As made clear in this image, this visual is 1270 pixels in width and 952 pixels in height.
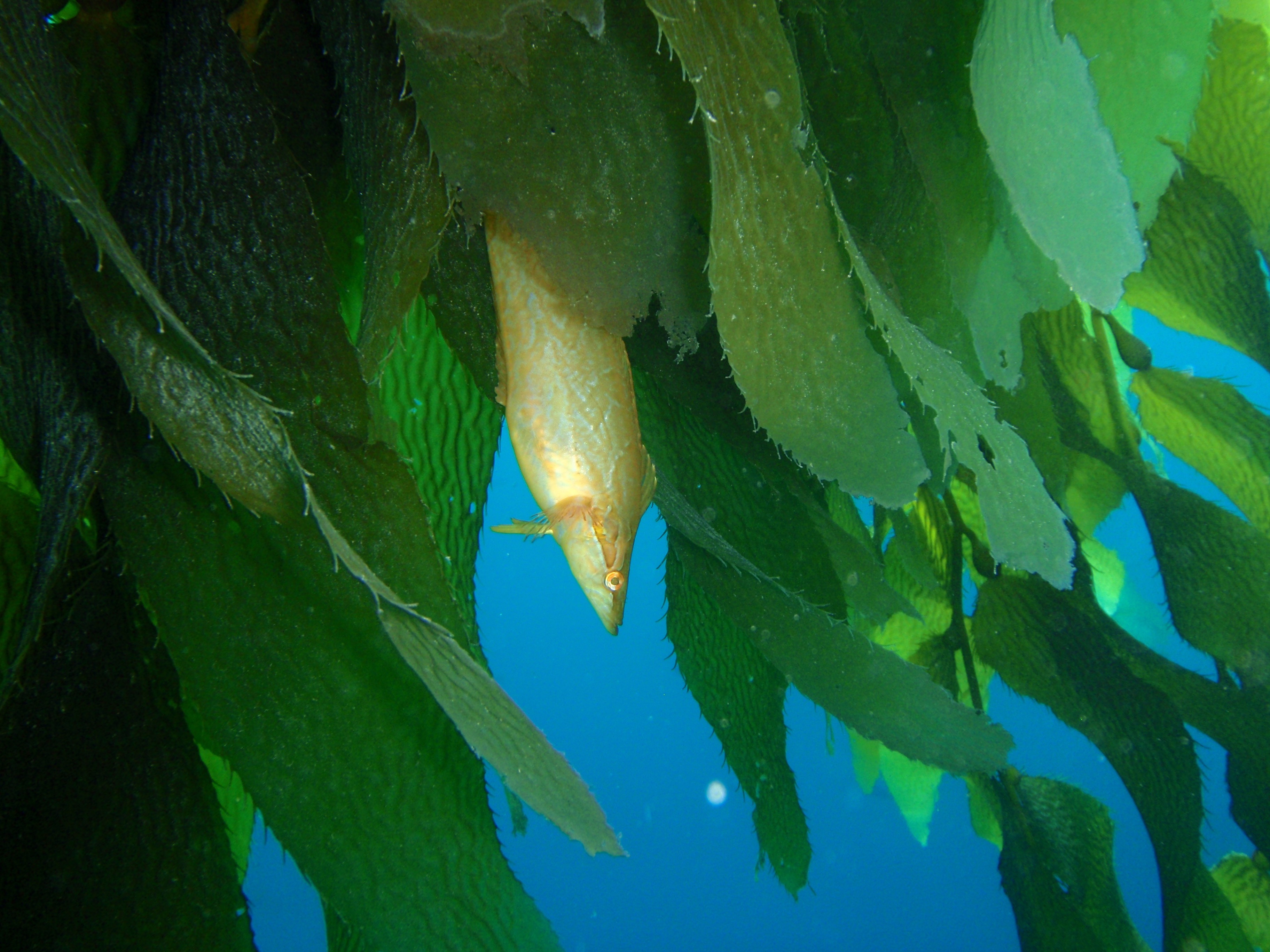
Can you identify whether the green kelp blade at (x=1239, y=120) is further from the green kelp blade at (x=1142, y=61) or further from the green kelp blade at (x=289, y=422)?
the green kelp blade at (x=289, y=422)

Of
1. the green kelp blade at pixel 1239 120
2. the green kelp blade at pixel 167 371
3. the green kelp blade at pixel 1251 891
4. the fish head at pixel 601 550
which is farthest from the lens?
the green kelp blade at pixel 1251 891

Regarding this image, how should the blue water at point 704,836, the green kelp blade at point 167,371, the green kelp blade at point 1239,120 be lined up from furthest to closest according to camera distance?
the blue water at point 704,836, the green kelp blade at point 1239,120, the green kelp blade at point 167,371

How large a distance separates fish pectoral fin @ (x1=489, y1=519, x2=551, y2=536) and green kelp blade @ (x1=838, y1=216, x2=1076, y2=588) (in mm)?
279

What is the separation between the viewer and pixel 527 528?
1.82ft

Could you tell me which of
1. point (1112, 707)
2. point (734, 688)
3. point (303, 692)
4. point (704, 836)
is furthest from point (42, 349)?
point (704, 836)

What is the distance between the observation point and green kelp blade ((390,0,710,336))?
40 centimetres

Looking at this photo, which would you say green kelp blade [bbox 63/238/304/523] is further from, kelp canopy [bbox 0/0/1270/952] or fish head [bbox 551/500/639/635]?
fish head [bbox 551/500/639/635]

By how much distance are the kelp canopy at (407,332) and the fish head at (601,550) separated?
10 centimetres

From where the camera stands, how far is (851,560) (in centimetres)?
68

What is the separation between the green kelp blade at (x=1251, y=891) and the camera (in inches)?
45.1

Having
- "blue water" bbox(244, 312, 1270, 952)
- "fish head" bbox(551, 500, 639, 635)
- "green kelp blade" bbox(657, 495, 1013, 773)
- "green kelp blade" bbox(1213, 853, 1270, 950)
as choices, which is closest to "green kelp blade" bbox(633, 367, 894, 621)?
Result: "green kelp blade" bbox(657, 495, 1013, 773)

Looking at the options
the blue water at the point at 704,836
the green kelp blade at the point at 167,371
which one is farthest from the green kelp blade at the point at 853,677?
the blue water at the point at 704,836

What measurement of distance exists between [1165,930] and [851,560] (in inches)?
29.5

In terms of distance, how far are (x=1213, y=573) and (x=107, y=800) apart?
3.70ft
